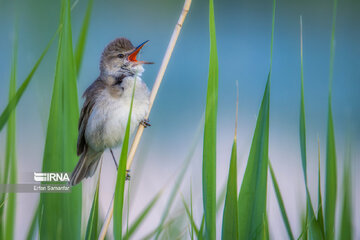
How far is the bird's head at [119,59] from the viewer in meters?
0.86

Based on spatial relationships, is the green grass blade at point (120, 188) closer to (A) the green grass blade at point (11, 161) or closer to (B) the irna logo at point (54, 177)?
(B) the irna logo at point (54, 177)

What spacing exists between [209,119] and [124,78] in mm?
343

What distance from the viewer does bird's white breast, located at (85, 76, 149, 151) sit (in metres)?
0.79

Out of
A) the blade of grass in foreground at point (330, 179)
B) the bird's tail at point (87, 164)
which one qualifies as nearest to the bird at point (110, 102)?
the bird's tail at point (87, 164)

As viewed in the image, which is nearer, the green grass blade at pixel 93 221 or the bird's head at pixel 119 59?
the green grass blade at pixel 93 221

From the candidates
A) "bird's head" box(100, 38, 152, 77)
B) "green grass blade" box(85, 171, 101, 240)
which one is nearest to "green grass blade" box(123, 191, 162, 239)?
"green grass blade" box(85, 171, 101, 240)

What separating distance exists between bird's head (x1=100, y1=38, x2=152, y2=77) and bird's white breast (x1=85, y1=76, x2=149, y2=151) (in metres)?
0.04

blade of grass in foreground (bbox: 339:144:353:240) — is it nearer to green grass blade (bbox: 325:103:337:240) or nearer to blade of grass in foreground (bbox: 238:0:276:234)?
green grass blade (bbox: 325:103:337:240)

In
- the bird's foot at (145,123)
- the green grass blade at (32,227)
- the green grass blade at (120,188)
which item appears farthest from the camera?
the bird's foot at (145,123)

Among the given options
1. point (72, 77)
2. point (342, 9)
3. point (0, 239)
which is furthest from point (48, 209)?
point (342, 9)

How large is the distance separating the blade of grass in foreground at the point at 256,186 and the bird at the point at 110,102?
29 cm

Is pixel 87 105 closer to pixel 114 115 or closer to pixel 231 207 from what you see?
pixel 114 115

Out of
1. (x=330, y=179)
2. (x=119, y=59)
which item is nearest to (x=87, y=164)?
(x=119, y=59)

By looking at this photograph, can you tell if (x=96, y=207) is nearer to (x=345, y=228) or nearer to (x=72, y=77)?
(x=72, y=77)
